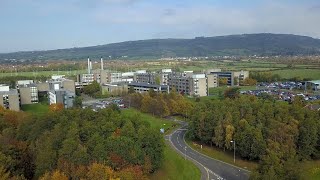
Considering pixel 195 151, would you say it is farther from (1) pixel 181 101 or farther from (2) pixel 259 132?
(1) pixel 181 101

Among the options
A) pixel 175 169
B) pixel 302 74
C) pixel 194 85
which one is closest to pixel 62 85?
pixel 194 85

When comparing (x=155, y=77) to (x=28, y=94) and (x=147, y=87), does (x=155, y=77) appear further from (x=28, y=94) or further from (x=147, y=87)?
(x=28, y=94)

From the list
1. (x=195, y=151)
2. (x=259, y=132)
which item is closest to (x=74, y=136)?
(x=195, y=151)

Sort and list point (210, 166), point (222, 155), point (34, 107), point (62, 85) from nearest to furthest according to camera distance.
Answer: point (210, 166) < point (222, 155) < point (34, 107) < point (62, 85)

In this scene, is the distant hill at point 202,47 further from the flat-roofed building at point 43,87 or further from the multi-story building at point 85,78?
the flat-roofed building at point 43,87

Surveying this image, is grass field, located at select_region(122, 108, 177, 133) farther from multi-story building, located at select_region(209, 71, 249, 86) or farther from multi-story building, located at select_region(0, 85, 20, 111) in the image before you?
multi-story building, located at select_region(209, 71, 249, 86)

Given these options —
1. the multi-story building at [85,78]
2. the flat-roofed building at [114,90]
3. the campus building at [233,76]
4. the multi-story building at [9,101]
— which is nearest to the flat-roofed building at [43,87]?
the flat-roofed building at [114,90]
